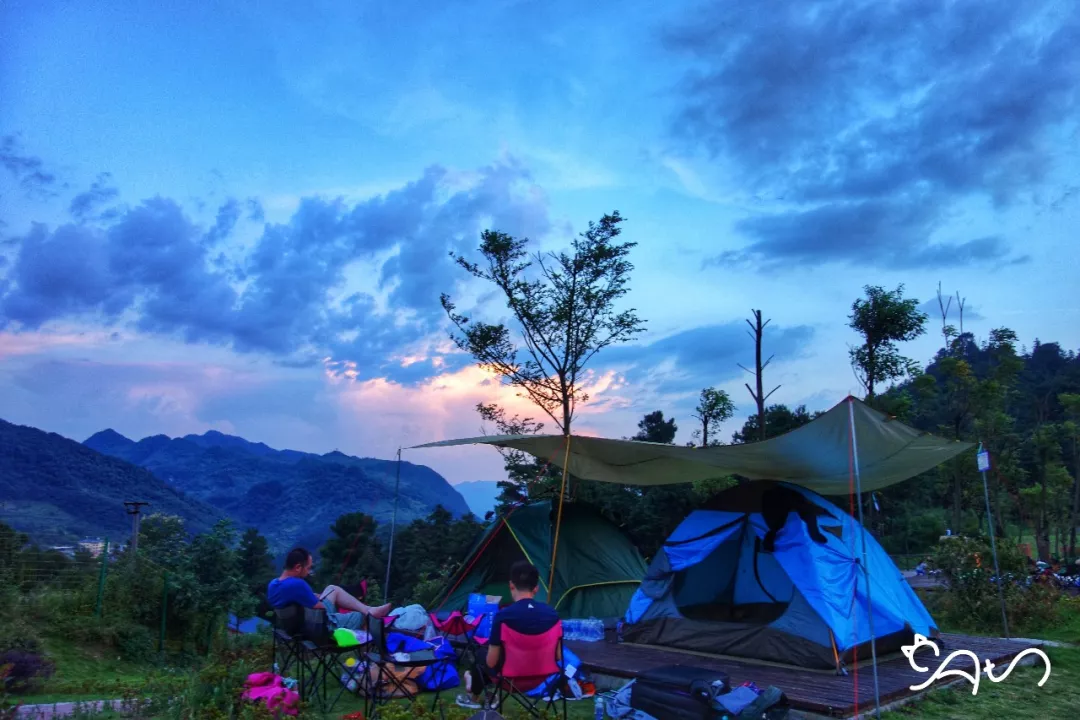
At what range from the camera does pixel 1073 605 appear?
945 centimetres

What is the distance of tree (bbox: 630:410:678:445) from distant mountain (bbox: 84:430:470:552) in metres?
17.6

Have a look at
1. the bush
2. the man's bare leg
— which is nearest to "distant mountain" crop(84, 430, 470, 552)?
the bush

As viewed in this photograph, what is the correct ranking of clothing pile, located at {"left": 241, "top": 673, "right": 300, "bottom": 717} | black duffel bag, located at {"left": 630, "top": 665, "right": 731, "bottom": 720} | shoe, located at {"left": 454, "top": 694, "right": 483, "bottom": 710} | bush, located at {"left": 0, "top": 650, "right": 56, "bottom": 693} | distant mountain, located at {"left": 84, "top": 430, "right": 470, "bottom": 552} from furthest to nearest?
distant mountain, located at {"left": 84, "top": 430, "right": 470, "bottom": 552}, bush, located at {"left": 0, "top": 650, "right": 56, "bottom": 693}, shoe, located at {"left": 454, "top": 694, "right": 483, "bottom": 710}, clothing pile, located at {"left": 241, "top": 673, "right": 300, "bottom": 717}, black duffel bag, located at {"left": 630, "top": 665, "right": 731, "bottom": 720}

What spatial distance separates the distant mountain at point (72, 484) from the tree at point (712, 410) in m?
22.1

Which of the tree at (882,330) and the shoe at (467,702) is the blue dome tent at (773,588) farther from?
the tree at (882,330)

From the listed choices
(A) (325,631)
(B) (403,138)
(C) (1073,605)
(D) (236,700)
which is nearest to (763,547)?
(A) (325,631)

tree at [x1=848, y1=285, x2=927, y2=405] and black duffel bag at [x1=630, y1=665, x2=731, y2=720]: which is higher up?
tree at [x1=848, y1=285, x2=927, y2=405]

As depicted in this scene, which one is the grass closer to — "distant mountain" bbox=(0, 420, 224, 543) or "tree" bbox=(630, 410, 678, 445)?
"tree" bbox=(630, 410, 678, 445)

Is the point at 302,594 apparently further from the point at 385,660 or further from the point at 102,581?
the point at 102,581

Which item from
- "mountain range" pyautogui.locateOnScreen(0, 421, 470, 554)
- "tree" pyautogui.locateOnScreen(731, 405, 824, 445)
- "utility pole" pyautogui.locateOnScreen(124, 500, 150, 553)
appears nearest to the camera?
"utility pole" pyautogui.locateOnScreen(124, 500, 150, 553)

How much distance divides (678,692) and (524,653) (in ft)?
3.27

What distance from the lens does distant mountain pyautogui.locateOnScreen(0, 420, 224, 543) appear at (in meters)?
30.0

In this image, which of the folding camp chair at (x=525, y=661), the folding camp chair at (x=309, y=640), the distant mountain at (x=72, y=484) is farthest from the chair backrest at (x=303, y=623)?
the distant mountain at (x=72, y=484)

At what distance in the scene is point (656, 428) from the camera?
18656 millimetres
